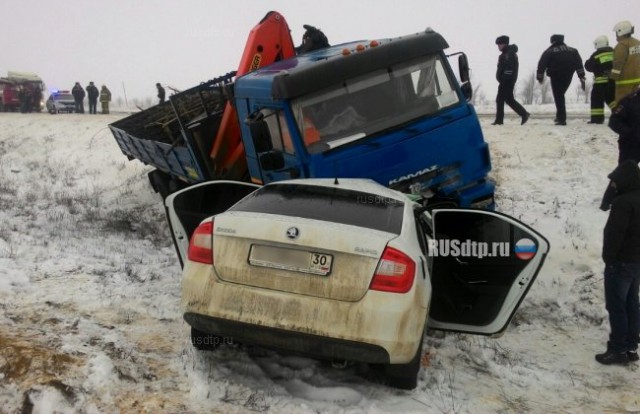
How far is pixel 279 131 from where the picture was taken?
6312 millimetres

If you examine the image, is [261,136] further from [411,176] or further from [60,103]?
[60,103]

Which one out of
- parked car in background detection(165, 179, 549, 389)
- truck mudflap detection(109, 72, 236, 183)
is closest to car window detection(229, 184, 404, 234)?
parked car in background detection(165, 179, 549, 389)

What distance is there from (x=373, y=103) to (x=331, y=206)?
262 cm

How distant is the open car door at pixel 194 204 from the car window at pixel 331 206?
1.00m

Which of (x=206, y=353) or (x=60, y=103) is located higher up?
(x=60, y=103)

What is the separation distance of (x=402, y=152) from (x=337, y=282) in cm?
296

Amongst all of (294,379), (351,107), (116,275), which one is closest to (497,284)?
(294,379)

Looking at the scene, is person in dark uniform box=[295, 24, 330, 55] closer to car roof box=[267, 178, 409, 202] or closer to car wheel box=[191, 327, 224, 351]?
car roof box=[267, 178, 409, 202]

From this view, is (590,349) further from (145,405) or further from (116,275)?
(116,275)

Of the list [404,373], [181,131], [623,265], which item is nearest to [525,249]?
[623,265]

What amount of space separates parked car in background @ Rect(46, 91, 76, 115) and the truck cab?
2884 cm

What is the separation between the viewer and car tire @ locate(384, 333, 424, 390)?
3730 millimetres

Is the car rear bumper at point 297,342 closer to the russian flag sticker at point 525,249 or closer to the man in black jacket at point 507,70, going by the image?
the russian flag sticker at point 525,249

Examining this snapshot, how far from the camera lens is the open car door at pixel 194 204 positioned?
4.98 m
